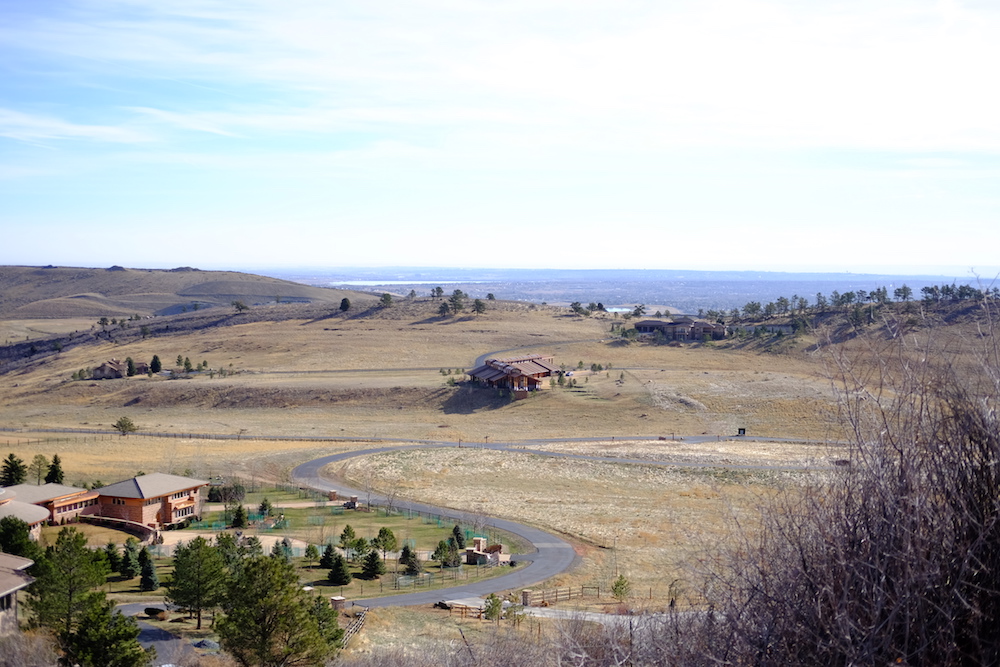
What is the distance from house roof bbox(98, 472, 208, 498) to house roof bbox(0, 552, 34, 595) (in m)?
13.8

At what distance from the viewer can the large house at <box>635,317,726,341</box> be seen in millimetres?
120625

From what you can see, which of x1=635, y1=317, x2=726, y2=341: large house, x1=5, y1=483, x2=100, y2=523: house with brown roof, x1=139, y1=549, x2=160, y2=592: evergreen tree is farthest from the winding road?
x1=635, y1=317, x2=726, y2=341: large house

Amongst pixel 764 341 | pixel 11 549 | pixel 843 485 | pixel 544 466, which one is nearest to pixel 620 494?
pixel 544 466

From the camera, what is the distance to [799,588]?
33.7ft

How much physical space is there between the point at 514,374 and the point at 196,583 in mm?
64180

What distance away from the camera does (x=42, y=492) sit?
4169 cm

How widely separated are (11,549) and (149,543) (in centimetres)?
1006

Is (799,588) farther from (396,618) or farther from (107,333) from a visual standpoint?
(107,333)

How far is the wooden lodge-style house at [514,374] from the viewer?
91.0 m

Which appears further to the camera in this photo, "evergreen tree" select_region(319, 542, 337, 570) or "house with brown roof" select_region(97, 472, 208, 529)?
"house with brown roof" select_region(97, 472, 208, 529)

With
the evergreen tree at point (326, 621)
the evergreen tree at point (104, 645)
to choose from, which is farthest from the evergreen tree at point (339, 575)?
the evergreen tree at point (104, 645)

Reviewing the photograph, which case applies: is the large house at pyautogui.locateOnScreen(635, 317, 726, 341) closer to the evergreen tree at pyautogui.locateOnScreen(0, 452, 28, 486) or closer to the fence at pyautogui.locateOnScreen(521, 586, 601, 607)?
the fence at pyautogui.locateOnScreen(521, 586, 601, 607)

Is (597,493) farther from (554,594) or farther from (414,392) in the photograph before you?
(414,392)

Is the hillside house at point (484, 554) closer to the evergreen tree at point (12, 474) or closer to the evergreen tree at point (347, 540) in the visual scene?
the evergreen tree at point (347, 540)
